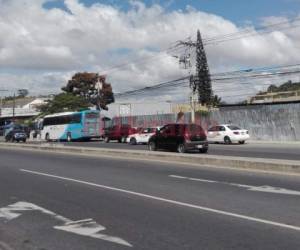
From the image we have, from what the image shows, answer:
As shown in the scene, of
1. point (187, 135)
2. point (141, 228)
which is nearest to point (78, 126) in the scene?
point (187, 135)

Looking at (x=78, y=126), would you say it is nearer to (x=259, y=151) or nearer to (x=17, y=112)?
(x=259, y=151)

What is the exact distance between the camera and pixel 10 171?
20.1 m

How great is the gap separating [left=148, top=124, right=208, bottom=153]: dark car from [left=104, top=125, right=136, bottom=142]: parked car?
58.6ft

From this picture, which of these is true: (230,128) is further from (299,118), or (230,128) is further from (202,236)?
(202,236)

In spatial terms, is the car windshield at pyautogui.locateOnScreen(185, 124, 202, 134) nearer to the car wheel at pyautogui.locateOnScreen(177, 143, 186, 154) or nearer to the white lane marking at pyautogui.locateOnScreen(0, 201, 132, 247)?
the car wheel at pyautogui.locateOnScreen(177, 143, 186, 154)

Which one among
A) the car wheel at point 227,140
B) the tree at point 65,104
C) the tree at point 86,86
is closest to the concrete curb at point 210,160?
the car wheel at point 227,140

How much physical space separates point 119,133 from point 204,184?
34406 millimetres

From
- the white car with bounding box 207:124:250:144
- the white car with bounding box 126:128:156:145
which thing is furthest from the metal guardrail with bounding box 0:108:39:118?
the white car with bounding box 207:124:250:144

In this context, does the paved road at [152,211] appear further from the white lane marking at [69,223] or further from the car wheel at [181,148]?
the car wheel at [181,148]

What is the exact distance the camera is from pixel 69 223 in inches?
367

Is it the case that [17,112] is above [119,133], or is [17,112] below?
above

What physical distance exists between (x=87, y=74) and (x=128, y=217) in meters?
89.4

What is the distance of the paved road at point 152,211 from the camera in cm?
778

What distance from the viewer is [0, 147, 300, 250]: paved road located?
7.78 metres
